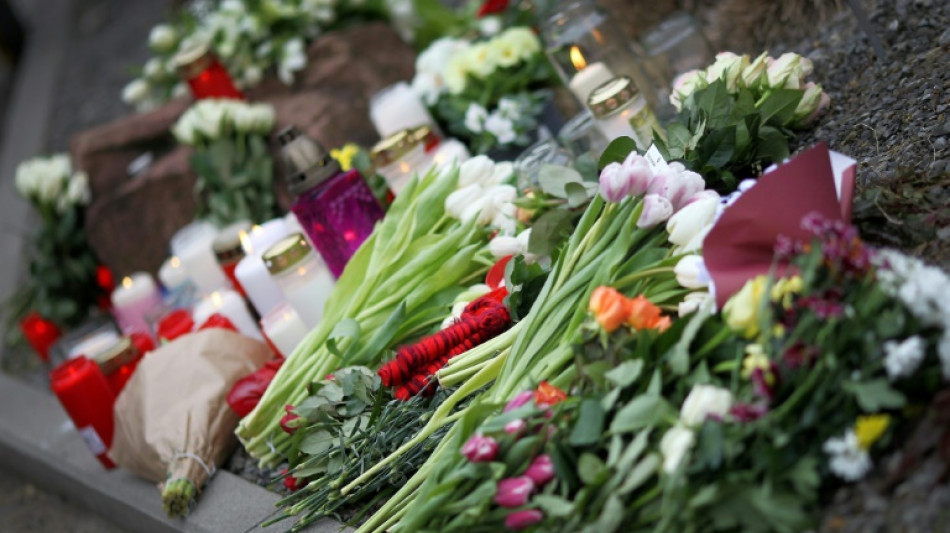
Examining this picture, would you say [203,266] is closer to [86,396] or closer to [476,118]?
[86,396]

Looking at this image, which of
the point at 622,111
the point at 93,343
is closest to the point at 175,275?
the point at 93,343

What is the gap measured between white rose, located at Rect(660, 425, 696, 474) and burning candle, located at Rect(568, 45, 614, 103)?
4.89 ft

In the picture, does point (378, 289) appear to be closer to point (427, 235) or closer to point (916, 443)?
point (427, 235)

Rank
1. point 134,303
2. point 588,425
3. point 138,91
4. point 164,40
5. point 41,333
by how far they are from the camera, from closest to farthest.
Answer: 1. point 588,425
2. point 134,303
3. point 41,333
4. point 164,40
5. point 138,91

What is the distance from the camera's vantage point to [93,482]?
2.93 metres

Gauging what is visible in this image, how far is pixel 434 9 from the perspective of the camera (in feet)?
13.5

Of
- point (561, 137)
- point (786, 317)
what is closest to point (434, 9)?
point (561, 137)

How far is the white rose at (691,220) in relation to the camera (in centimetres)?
168

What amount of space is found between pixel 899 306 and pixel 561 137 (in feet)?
4.45

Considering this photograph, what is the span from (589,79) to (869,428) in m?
1.63

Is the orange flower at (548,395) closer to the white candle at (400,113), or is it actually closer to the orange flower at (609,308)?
the orange flower at (609,308)

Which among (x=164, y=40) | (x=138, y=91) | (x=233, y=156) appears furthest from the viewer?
(x=138, y=91)

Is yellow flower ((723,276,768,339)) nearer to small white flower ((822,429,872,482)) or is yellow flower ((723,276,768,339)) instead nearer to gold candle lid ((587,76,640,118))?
small white flower ((822,429,872,482))

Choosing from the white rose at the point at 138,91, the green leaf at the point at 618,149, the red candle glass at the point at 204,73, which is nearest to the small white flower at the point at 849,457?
the green leaf at the point at 618,149
